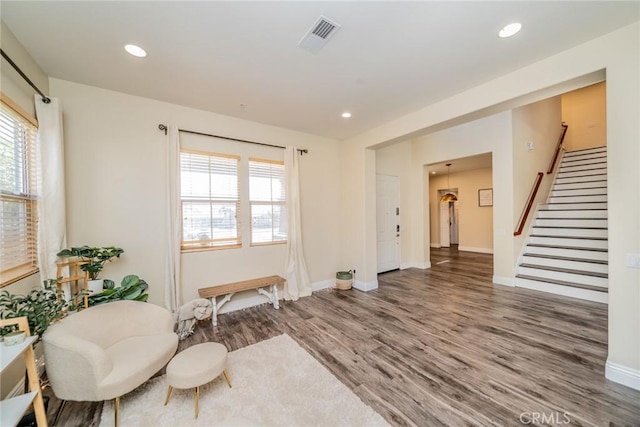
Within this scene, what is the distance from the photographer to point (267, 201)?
4.10 m

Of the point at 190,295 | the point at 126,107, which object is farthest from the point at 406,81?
the point at 190,295

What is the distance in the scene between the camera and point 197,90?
2.93 m

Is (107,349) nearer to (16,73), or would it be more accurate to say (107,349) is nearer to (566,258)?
(16,73)

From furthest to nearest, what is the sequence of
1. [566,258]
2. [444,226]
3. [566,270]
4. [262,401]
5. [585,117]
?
[444,226]
[585,117]
[566,258]
[566,270]
[262,401]

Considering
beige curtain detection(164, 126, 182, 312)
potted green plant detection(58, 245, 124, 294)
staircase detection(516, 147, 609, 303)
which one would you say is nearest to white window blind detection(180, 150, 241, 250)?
beige curtain detection(164, 126, 182, 312)

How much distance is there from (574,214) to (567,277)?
6.04 feet

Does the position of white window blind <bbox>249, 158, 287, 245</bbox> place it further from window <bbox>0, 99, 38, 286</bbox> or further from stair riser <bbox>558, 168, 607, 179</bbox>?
stair riser <bbox>558, 168, 607, 179</bbox>

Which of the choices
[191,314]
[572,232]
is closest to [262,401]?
[191,314]

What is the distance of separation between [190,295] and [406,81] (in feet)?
13.0

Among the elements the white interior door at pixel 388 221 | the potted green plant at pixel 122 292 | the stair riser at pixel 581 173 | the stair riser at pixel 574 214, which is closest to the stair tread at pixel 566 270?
the stair riser at pixel 574 214

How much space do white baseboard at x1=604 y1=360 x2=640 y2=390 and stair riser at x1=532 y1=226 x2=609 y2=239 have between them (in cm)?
376

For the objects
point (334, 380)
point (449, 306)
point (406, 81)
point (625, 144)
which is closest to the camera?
point (625, 144)

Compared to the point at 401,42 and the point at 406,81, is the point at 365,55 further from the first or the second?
the point at 406,81

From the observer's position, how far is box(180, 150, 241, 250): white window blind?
3.40 meters
